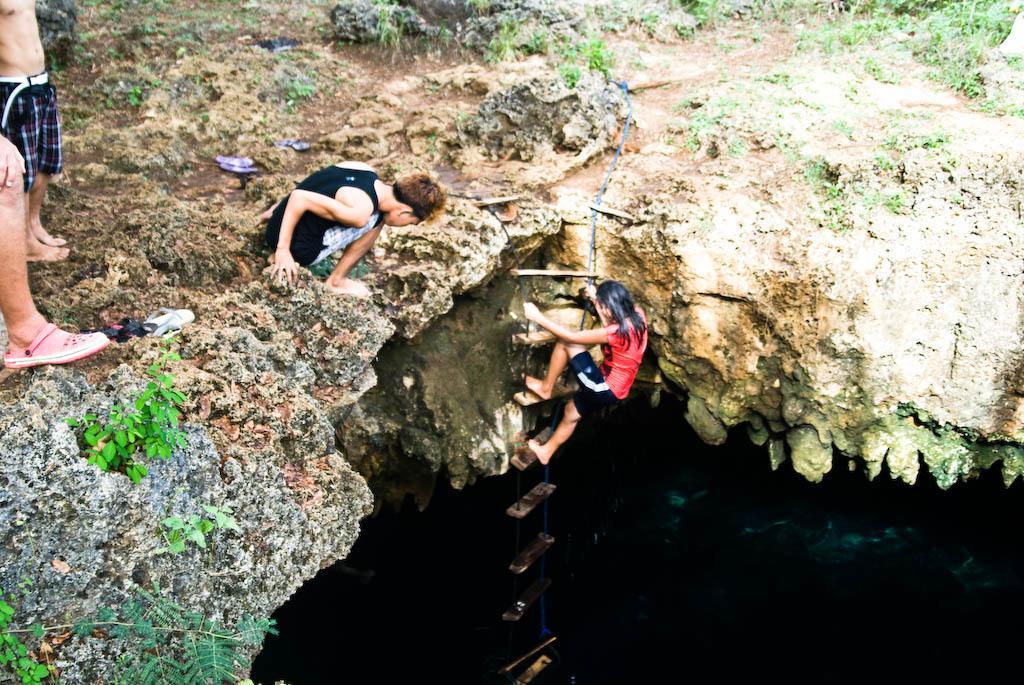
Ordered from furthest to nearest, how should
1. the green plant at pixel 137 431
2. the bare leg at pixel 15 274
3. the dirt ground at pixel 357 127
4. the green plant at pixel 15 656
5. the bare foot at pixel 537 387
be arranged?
the bare foot at pixel 537 387 < the dirt ground at pixel 357 127 < the green plant at pixel 137 431 < the bare leg at pixel 15 274 < the green plant at pixel 15 656

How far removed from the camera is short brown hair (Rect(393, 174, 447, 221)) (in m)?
5.05

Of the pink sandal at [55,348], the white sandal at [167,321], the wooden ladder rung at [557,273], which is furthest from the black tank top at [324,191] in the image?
the pink sandal at [55,348]

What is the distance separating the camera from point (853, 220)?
5914 mm

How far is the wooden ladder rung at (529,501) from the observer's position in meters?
5.76

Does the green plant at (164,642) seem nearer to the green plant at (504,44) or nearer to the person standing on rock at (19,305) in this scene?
the person standing on rock at (19,305)

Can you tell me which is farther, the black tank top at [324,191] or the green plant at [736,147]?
the green plant at [736,147]

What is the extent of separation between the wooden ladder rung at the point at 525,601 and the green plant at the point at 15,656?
3.24 meters

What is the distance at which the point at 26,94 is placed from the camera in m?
4.21

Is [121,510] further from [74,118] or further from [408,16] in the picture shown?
[408,16]

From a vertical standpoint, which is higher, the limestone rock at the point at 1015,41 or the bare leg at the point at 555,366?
the limestone rock at the point at 1015,41

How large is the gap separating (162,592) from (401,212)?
8.11ft

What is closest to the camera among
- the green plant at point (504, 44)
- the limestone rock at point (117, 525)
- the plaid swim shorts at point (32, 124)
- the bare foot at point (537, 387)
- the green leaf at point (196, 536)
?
the limestone rock at point (117, 525)

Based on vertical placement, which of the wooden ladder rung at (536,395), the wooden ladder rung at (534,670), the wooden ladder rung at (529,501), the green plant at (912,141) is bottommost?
the wooden ladder rung at (534,670)

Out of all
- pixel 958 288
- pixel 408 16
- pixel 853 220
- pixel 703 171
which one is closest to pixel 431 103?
pixel 408 16
